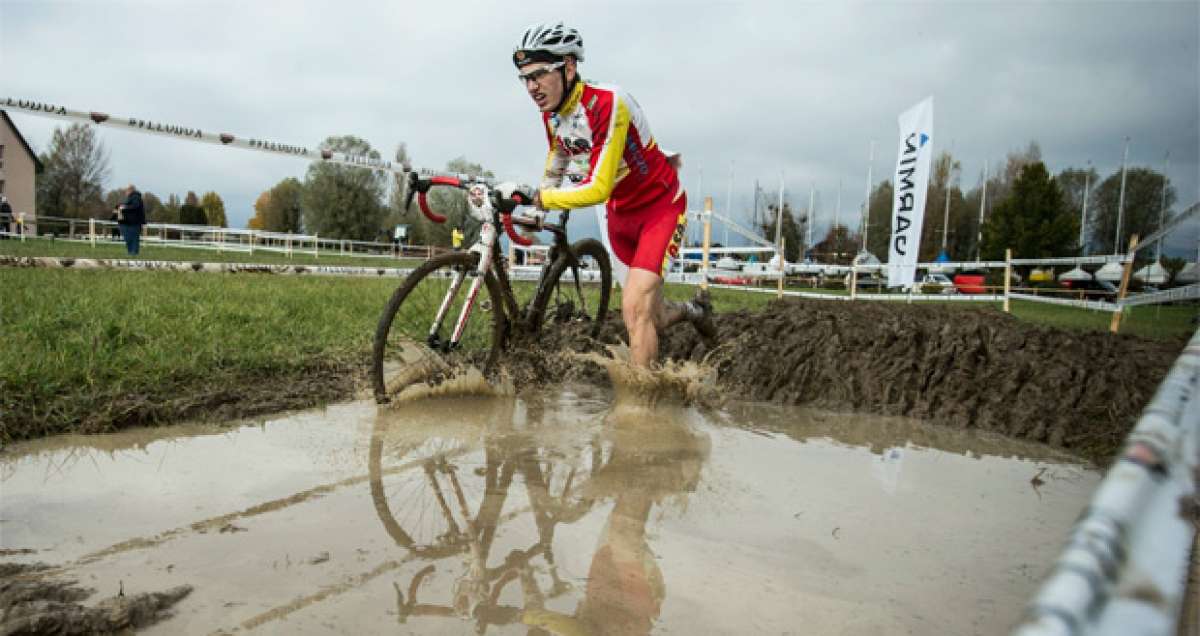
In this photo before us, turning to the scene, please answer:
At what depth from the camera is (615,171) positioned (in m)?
4.50

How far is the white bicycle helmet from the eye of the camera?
426 cm

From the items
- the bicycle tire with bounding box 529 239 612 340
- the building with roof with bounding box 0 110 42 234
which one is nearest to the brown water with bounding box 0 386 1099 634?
the bicycle tire with bounding box 529 239 612 340

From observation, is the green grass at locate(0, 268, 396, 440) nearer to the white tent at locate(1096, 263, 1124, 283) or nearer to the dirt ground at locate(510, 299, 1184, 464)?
the dirt ground at locate(510, 299, 1184, 464)

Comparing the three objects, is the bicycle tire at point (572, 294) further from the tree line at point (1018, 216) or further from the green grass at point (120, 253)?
the tree line at point (1018, 216)

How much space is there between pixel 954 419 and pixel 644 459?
269 centimetres

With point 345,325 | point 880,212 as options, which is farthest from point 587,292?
point 880,212

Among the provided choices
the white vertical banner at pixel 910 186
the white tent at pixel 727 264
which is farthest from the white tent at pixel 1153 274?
the white tent at pixel 727 264

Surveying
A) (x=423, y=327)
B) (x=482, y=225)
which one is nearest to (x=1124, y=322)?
(x=482, y=225)

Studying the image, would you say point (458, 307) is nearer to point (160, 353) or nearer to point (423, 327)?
point (423, 327)

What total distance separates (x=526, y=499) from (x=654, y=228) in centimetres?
Result: 245

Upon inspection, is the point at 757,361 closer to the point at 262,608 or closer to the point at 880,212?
the point at 262,608

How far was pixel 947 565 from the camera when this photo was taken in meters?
2.60

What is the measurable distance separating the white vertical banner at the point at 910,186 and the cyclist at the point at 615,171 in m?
11.3

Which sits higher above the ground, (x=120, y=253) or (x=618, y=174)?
(x=618, y=174)
